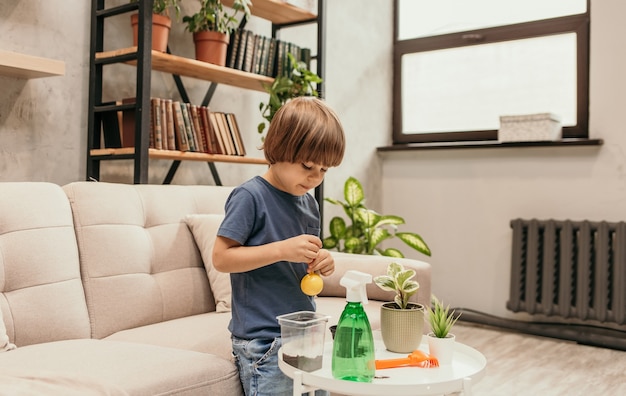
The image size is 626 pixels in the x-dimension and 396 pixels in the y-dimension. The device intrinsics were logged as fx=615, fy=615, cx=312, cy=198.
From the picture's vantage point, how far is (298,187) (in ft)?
4.62

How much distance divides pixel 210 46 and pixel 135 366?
1747 mm

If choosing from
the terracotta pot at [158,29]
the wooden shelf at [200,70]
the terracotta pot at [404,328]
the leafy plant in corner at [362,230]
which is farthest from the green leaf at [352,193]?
the terracotta pot at [404,328]

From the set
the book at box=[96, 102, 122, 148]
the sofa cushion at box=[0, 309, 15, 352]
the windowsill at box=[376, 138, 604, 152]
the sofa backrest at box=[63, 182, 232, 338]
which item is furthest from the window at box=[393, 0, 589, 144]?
the sofa cushion at box=[0, 309, 15, 352]

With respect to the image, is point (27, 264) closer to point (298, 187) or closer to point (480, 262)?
point (298, 187)

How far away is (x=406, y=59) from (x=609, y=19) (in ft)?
4.47

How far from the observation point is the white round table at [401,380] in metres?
1.09

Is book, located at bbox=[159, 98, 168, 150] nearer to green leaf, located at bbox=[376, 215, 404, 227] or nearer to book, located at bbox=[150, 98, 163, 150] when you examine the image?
book, located at bbox=[150, 98, 163, 150]

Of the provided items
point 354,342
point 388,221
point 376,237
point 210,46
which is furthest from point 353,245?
point 354,342

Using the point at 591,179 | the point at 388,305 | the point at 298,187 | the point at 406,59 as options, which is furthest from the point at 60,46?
the point at 591,179

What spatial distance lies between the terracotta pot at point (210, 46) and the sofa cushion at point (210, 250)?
0.92m

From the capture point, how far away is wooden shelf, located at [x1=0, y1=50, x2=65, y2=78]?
82.0 inches

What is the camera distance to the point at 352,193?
11.3 ft

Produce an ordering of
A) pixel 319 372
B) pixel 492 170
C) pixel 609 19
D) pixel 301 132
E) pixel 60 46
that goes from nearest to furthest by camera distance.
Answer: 1. pixel 319 372
2. pixel 301 132
3. pixel 60 46
4. pixel 609 19
5. pixel 492 170

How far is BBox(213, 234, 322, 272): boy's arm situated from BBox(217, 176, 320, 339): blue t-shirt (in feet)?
0.09
